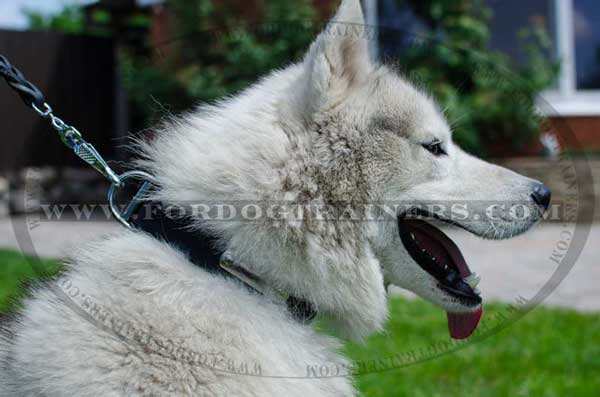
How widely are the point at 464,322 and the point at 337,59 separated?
1.13 metres

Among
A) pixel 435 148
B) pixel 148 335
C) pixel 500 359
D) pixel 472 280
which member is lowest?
pixel 500 359

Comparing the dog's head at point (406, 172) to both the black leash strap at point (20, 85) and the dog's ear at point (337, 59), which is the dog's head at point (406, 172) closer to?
the dog's ear at point (337, 59)

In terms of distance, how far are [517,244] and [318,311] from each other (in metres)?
6.79

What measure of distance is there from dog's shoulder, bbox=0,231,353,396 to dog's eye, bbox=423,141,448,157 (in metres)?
0.75

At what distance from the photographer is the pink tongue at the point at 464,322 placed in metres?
2.47

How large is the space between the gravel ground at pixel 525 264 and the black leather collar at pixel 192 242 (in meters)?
2.90

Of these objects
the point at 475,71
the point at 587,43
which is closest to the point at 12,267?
the point at 475,71

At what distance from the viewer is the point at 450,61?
9.34 metres

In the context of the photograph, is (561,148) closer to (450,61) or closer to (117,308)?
(450,61)

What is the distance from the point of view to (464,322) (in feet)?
8.18

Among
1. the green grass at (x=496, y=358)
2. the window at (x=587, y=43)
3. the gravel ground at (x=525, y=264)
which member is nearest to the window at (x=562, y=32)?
the window at (x=587, y=43)

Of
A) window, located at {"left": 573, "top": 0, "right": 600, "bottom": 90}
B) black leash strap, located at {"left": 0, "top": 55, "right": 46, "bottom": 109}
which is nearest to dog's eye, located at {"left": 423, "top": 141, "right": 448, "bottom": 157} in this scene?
black leash strap, located at {"left": 0, "top": 55, "right": 46, "bottom": 109}

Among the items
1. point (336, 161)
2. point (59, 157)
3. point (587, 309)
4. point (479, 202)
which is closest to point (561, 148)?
point (587, 309)

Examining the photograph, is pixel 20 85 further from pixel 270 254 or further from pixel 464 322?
pixel 464 322
